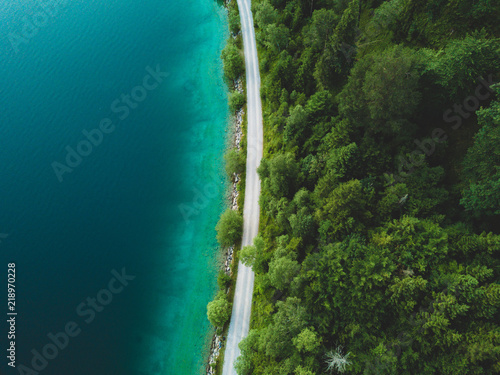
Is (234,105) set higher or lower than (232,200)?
higher

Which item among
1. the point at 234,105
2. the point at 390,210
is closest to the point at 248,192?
the point at 234,105

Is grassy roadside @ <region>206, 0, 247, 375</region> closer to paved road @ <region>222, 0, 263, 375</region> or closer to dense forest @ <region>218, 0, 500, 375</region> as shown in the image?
paved road @ <region>222, 0, 263, 375</region>

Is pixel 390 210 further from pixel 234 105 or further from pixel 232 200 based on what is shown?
pixel 234 105

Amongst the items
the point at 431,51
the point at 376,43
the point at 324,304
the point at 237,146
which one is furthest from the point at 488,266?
the point at 237,146

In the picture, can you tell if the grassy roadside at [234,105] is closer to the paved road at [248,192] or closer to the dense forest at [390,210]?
the paved road at [248,192]

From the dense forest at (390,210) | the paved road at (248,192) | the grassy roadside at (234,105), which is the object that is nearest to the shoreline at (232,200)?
the grassy roadside at (234,105)

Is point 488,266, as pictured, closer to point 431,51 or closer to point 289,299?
point 289,299

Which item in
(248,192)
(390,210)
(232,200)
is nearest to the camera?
(390,210)

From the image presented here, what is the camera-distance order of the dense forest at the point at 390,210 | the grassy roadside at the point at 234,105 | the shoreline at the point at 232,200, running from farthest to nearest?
the grassy roadside at the point at 234,105
the shoreline at the point at 232,200
the dense forest at the point at 390,210
